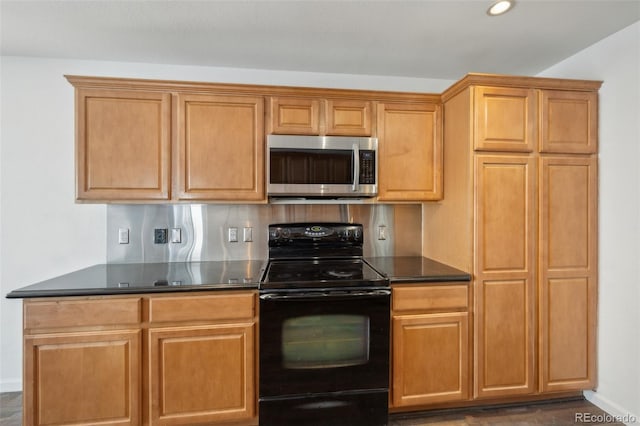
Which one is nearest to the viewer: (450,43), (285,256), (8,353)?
(450,43)

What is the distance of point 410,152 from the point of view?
232 centimetres

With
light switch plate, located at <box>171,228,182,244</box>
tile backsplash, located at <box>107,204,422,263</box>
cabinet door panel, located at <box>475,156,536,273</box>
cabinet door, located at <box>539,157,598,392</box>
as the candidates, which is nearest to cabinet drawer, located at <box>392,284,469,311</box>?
cabinet door panel, located at <box>475,156,536,273</box>

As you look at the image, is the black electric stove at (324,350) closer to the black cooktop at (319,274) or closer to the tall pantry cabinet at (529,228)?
the black cooktop at (319,274)

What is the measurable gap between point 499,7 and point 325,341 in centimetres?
217

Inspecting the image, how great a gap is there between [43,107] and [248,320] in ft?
7.37

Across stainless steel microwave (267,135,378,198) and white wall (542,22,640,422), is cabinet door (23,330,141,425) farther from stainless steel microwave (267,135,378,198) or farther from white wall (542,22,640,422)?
white wall (542,22,640,422)

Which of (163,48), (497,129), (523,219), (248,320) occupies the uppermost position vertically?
(163,48)

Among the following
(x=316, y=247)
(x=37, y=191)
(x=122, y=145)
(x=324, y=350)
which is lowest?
(x=324, y=350)

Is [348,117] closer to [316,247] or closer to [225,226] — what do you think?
[316,247]

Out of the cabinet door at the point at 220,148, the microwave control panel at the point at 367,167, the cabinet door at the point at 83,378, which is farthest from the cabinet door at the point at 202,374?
the microwave control panel at the point at 367,167

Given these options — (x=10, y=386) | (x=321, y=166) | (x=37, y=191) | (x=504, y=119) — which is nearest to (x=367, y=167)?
(x=321, y=166)

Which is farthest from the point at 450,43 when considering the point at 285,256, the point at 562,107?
the point at 285,256

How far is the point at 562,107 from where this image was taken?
2.07 meters

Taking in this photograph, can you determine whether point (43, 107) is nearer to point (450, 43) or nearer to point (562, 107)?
point (450, 43)
